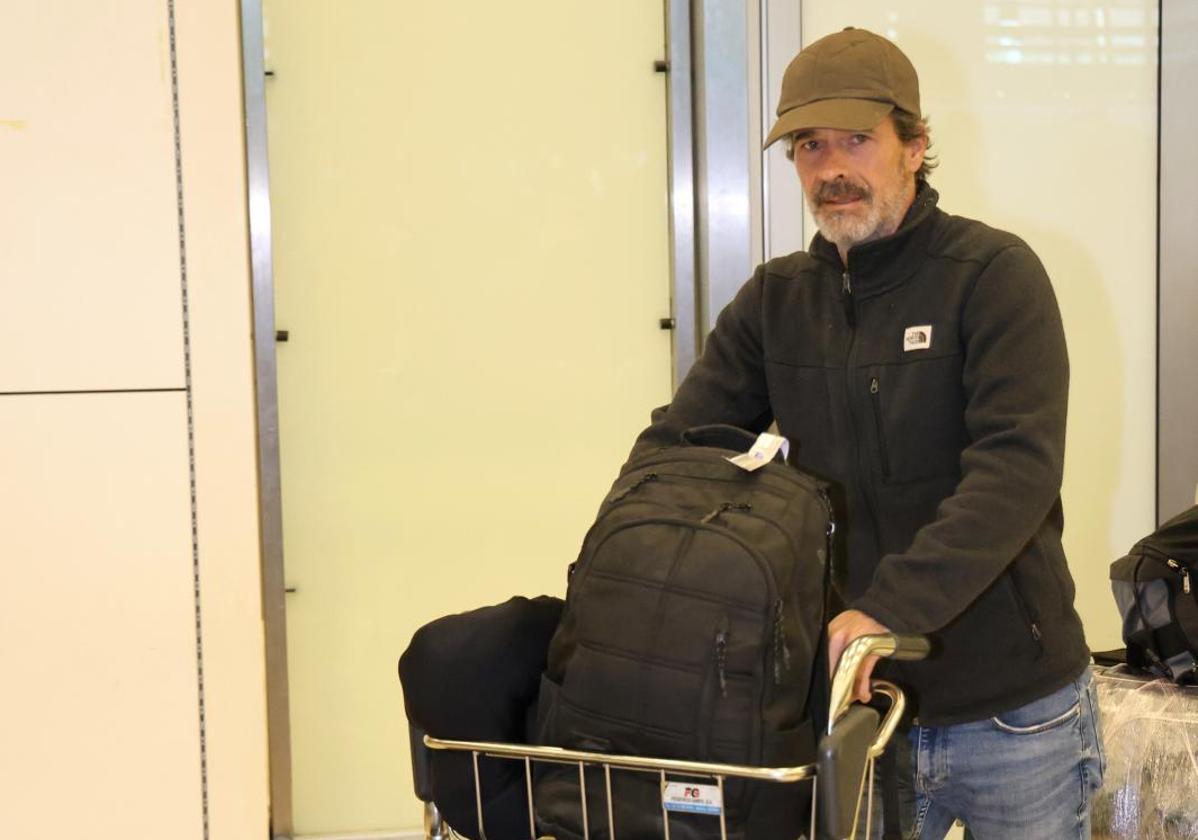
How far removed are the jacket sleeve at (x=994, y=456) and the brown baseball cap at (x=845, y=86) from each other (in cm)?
24

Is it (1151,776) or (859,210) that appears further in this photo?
(1151,776)

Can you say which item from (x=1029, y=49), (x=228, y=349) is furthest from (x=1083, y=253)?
(x=228, y=349)

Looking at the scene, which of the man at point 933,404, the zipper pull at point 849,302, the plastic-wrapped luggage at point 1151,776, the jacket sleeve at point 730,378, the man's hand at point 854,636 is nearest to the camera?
the man's hand at point 854,636

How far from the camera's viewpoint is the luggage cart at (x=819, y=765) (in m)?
1.23

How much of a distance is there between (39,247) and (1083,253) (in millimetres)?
2363

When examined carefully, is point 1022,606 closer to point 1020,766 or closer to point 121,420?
point 1020,766

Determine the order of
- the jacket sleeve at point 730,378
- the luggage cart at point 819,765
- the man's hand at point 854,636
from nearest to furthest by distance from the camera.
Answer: the luggage cart at point 819,765 → the man's hand at point 854,636 → the jacket sleeve at point 730,378

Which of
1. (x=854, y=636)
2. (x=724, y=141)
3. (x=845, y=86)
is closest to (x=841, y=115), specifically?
(x=845, y=86)

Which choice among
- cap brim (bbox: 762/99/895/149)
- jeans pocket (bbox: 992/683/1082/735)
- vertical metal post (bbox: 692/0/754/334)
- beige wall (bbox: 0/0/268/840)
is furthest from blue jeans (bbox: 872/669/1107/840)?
beige wall (bbox: 0/0/268/840)

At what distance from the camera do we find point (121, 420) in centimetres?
276

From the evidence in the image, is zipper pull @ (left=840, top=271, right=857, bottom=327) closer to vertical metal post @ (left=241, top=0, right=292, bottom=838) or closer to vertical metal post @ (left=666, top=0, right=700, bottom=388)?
vertical metal post @ (left=666, top=0, right=700, bottom=388)

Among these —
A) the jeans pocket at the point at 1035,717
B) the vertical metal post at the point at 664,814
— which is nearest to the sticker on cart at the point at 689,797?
the vertical metal post at the point at 664,814

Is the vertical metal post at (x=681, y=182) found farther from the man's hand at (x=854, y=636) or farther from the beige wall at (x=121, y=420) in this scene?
the man's hand at (x=854, y=636)

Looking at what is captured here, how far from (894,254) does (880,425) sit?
0.22 m
